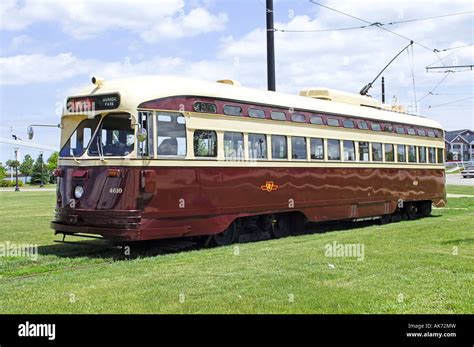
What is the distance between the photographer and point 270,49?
18281mm

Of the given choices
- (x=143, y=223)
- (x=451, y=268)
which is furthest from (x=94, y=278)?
(x=451, y=268)

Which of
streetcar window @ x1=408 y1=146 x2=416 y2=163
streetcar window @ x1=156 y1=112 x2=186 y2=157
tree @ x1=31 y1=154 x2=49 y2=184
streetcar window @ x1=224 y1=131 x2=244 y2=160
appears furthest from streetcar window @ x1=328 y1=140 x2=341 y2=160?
tree @ x1=31 y1=154 x2=49 y2=184

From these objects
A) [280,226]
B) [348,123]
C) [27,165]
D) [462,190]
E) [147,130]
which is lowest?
[280,226]

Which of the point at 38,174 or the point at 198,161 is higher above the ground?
the point at 38,174

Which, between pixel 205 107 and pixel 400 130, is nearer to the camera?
pixel 205 107

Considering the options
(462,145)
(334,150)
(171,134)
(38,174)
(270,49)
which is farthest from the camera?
(462,145)

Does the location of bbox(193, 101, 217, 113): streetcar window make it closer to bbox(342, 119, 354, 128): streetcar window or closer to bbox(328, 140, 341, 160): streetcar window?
bbox(328, 140, 341, 160): streetcar window

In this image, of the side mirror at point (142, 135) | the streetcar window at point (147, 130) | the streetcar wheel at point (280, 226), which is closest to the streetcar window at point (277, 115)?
the streetcar wheel at point (280, 226)

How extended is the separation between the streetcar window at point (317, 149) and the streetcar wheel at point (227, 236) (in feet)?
10.5

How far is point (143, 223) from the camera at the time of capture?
447 inches

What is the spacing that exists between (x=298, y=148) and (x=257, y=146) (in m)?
1.62

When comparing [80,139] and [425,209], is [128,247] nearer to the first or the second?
[80,139]

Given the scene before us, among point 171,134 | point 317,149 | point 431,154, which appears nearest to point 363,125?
point 317,149

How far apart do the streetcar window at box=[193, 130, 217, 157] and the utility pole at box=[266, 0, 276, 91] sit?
5521 mm
